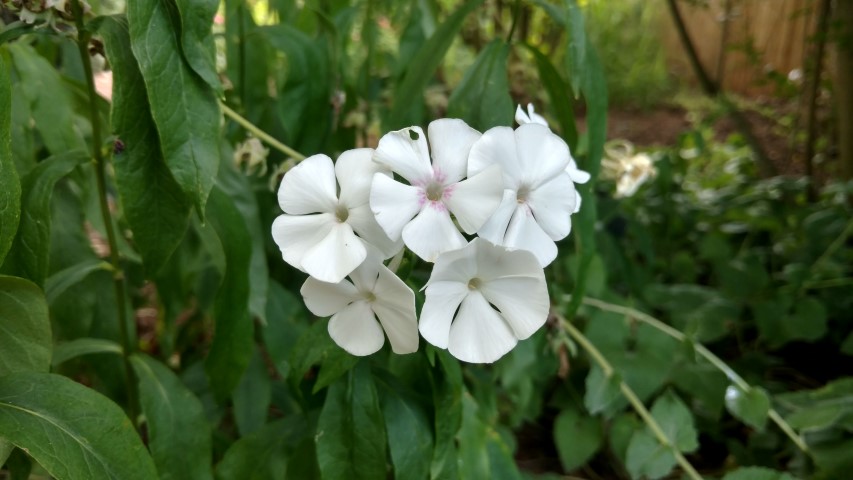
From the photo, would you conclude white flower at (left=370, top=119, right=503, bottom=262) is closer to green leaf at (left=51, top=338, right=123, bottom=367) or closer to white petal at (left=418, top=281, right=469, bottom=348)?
white petal at (left=418, top=281, right=469, bottom=348)

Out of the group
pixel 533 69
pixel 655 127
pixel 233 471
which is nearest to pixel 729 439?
pixel 533 69

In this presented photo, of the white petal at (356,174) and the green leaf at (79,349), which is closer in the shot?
the white petal at (356,174)

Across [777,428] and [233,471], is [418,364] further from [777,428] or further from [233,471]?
[777,428]

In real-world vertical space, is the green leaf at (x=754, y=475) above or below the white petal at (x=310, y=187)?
below

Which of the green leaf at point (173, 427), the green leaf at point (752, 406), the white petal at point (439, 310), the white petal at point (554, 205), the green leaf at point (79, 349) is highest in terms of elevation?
the white petal at point (554, 205)

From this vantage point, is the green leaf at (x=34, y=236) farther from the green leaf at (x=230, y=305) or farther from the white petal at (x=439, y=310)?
the white petal at (x=439, y=310)

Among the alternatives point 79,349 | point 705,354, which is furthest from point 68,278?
point 705,354

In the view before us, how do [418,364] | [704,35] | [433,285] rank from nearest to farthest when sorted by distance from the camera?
1. [433,285]
2. [418,364]
3. [704,35]

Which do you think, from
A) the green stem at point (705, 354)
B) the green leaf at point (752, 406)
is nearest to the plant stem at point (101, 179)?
the green stem at point (705, 354)
